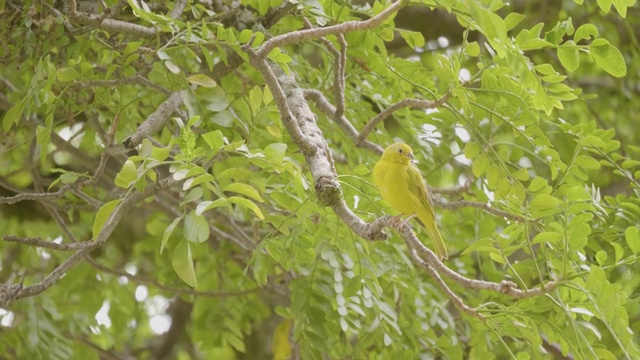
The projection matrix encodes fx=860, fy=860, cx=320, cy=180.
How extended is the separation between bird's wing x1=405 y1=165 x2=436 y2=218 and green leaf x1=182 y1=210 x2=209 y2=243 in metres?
1.16

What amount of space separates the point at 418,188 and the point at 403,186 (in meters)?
0.12

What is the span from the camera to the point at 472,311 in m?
2.23

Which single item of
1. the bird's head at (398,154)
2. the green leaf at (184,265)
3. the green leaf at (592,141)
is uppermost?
the green leaf at (184,265)

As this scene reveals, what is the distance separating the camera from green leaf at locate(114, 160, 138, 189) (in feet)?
6.04

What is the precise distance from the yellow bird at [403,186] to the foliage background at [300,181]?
50 mm

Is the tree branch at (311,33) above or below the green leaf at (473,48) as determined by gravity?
above

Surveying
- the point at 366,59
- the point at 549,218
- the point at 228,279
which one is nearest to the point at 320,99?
the point at 366,59

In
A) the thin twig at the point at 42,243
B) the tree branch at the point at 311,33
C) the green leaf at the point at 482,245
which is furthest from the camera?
the tree branch at the point at 311,33

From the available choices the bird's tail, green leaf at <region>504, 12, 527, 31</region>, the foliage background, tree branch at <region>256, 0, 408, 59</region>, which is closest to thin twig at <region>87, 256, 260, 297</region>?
the foliage background

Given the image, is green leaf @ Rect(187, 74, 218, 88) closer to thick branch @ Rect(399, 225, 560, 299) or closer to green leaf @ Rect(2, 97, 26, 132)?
green leaf @ Rect(2, 97, 26, 132)

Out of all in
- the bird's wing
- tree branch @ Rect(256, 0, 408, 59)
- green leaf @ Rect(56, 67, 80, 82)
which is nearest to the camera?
tree branch @ Rect(256, 0, 408, 59)

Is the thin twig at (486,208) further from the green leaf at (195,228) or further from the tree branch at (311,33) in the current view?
the green leaf at (195,228)

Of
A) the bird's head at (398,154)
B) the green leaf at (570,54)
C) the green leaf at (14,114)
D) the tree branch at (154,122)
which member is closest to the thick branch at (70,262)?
the tree branch at (154,122)

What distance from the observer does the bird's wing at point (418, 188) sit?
2873 millimetres
